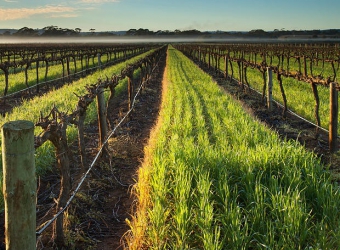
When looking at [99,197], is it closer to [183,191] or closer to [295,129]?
[183,191]

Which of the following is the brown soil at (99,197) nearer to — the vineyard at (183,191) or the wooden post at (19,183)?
the vineyard at (183,191)

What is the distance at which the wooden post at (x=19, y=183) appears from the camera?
2299 millimetres

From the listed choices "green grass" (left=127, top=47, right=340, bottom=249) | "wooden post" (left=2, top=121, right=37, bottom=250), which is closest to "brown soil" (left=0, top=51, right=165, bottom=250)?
"green grass" (left=127, top=47, right=340, bottom=249)

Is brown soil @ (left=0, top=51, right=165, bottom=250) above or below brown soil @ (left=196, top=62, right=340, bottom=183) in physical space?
below

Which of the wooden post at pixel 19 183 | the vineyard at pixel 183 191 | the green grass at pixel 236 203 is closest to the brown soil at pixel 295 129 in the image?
the vineyard at pixel 183 191

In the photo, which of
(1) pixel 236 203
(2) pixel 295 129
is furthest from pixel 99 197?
(2) pixel 295 129

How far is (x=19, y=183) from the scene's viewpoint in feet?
7.82

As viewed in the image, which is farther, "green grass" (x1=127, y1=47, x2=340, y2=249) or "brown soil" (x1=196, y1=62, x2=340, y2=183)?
"brown soil" (x1=196, y1=62, x2=340, y2=183)

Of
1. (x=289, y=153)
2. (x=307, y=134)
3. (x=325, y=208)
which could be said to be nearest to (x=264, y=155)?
(x=289, y=153)

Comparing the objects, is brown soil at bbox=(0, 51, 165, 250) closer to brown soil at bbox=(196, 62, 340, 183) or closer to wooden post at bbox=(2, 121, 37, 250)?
wooden post at bbox=(2, 121, 37, 250)

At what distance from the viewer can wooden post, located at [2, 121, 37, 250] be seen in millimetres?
2299

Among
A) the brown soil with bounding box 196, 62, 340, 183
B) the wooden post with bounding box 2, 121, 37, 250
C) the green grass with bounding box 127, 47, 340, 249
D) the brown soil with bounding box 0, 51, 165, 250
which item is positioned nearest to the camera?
the wooden post with bounding box 2, 121, 37, 250

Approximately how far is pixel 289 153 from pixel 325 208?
1.63 metres

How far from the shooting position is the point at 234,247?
9.73 ft
